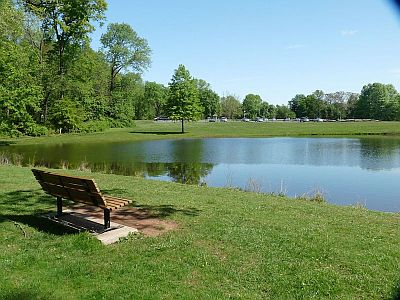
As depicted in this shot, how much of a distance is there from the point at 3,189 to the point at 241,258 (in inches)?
346

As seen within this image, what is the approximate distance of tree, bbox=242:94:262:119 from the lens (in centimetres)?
14062

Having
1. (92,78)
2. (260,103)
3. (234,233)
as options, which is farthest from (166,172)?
(260,103)

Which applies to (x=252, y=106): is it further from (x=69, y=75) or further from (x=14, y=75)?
(x=14, y=75)

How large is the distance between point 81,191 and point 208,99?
114m

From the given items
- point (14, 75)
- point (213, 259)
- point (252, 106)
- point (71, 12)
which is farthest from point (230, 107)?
point (213, 259)

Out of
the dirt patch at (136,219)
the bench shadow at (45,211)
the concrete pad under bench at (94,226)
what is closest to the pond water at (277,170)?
the bench shadow at (45,211)

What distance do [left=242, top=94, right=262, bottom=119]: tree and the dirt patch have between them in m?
134

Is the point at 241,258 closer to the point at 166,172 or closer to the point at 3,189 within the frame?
the point at 3,189

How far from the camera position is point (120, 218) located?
845 cm

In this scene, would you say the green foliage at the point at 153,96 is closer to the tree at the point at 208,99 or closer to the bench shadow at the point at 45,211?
the tree at the point at 208,99

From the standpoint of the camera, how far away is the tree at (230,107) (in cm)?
13212

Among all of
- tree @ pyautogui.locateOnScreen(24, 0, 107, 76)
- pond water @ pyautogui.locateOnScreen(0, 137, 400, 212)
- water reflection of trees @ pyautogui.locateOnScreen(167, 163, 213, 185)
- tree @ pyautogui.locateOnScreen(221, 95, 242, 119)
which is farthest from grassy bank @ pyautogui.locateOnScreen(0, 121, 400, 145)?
tree @ pyautogui.locateOnScreen(221, 95, 242, 119)

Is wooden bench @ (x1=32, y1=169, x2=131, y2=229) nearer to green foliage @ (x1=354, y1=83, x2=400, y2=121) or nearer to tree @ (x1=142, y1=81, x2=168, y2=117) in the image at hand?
tree @ (x1=142, y1=81, x2=168, y2=117)

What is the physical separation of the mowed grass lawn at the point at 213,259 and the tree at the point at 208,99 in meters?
111
